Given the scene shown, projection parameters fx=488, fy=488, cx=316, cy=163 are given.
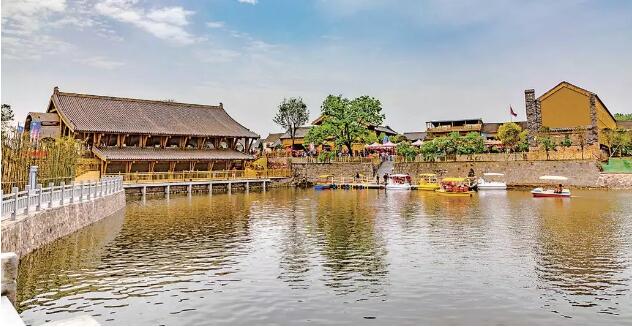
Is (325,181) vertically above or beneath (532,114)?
beneath

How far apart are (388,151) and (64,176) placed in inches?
1651

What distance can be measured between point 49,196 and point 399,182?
36.2 meters

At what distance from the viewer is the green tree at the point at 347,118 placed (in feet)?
191

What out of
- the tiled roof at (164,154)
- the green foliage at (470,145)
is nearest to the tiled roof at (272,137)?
the tiled roof at (164,154)

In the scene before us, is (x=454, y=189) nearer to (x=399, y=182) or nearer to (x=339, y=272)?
(x=399, y=182)

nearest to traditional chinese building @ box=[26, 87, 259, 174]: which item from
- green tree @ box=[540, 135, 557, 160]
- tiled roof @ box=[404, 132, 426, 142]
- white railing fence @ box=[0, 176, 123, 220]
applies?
white railing fence @ box=[0, 176, 123, 220]

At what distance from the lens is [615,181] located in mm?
43875

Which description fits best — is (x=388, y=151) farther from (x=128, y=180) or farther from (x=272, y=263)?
(x=272, y=263)

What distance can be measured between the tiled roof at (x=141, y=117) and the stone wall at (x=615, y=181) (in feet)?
117

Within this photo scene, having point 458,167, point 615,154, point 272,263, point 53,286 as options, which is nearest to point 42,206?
point 53,286

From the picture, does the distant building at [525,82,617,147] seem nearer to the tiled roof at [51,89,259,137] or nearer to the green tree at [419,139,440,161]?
the green tree at [419,139,440,161]

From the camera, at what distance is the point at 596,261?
14.4 metres

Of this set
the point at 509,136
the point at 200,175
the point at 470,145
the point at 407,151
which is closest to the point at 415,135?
the point at 509,136

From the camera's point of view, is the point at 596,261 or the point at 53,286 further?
the point at 596,261
